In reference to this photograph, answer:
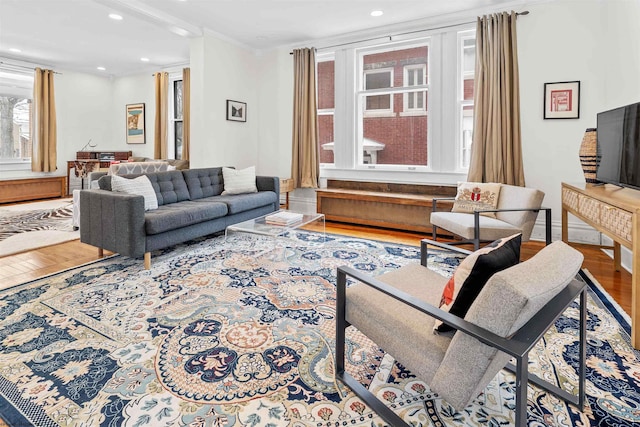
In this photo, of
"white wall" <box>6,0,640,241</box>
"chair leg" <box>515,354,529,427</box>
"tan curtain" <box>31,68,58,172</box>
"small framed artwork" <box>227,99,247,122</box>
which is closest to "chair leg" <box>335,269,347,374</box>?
"chair leg" <box>515,354,529,427</box>

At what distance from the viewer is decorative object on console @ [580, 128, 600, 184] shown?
10.8 feet

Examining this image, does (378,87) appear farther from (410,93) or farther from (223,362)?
(223,362)

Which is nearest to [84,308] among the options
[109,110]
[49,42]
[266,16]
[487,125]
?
[266,16]

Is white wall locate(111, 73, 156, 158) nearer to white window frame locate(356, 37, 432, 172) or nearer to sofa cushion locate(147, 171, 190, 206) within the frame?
sofa cushion locate(147, 171, 190, 206)

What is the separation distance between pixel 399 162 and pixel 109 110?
6.99 meters

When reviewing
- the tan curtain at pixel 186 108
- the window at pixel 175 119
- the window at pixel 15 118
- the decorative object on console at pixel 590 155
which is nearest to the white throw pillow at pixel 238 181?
the tan curtain at pixel 186 108

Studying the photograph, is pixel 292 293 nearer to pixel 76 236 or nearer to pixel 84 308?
pixel 84 308

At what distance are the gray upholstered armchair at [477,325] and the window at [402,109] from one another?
3.71 m

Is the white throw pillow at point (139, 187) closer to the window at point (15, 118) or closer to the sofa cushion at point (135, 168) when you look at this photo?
the sofa cushion at point (135, 168)

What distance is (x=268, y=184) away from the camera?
16.7 ft

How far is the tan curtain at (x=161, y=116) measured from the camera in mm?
7512

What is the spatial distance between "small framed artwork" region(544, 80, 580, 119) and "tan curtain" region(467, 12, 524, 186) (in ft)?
0.99

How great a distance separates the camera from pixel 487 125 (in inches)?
173

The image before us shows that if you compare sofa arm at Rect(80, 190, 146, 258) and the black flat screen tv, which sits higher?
the black flat screen tv
